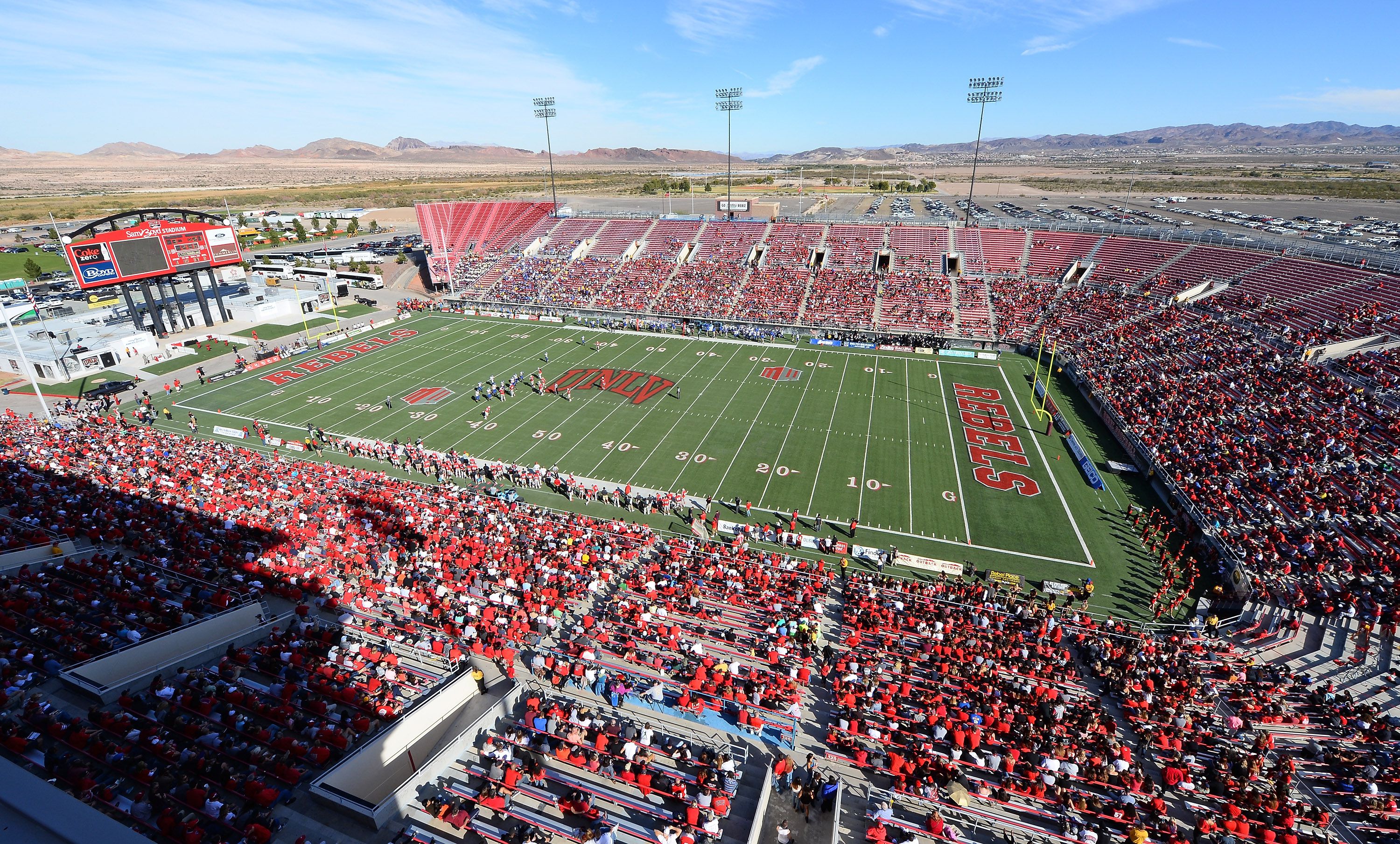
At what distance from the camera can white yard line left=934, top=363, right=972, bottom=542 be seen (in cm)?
2386

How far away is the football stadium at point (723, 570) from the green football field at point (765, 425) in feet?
0.88

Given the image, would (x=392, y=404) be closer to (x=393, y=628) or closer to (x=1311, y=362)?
(x=393, y=628)

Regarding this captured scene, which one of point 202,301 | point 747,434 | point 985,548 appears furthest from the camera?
point 202,301

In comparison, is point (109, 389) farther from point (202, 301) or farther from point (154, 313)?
point (202, 301)

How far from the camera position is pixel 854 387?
37438 millimetres

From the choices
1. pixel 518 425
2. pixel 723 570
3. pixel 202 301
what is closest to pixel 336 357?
pixel 202 301

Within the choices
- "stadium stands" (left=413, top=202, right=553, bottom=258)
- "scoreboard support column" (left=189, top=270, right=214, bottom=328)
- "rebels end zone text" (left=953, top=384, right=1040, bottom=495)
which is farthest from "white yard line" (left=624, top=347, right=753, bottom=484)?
"scoreboard support column" (left=189, top=270, right=214, bottom=328)

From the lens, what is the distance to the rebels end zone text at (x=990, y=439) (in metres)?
26.7

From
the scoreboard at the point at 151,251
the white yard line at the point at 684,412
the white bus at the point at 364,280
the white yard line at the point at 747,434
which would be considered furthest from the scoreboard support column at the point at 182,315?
the white yard line at the point at 747,434

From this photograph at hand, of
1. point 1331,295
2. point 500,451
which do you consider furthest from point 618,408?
point 1331,295

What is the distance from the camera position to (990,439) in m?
30.8

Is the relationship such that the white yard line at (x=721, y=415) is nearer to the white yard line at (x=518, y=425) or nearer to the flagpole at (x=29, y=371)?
the white yard line at (x=518, y=425)

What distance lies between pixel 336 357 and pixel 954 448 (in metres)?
41.1

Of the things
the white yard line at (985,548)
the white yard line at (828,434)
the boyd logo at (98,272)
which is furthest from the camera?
the boyd logo at (98,272)
